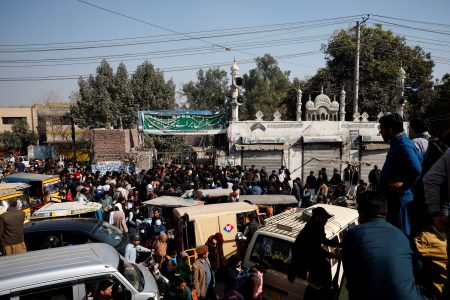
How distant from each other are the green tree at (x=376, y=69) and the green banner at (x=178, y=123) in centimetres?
1423

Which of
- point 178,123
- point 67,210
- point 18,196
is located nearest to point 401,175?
point 67,210

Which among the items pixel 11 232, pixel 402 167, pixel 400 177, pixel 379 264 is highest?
pixel 402 167

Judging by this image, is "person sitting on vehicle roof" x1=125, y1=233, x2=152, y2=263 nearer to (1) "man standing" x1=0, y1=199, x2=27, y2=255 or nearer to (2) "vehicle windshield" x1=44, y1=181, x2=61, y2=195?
(1) "man standing" x1=0, y1=199, x2=27, y2=255

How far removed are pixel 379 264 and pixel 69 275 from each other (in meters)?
3.76

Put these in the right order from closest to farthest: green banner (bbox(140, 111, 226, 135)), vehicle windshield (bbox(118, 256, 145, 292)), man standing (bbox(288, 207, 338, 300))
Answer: man standing (bbox(288, 207, 338, 300)), vehicle windshield (bbox(118, 256, 145, 292)), green banner (bbox(140, 111, 226, 135))

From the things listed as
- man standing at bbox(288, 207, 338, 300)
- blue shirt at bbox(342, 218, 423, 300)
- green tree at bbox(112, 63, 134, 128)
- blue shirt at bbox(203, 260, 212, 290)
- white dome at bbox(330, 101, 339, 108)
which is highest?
green tree at bbox(112, 63, 134, 128)

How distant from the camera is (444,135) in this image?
3.78m

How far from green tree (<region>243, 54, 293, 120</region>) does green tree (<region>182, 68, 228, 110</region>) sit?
4.09 m

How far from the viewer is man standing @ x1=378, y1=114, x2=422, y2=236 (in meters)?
3.69

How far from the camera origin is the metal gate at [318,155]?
19.2m

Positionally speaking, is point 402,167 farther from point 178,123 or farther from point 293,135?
point 178,123

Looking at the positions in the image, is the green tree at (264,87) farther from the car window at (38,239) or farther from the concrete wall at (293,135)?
the car window at (38,239)

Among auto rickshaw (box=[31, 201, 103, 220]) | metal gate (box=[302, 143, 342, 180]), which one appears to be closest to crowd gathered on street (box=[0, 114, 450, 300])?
auto rickshaw (box=[31, 201, 103, 220])

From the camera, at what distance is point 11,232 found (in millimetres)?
6797
